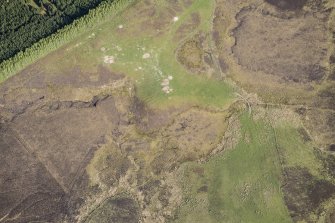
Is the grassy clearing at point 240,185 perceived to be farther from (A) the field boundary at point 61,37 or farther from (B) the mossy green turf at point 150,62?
(A) the field boundary at point 61,37

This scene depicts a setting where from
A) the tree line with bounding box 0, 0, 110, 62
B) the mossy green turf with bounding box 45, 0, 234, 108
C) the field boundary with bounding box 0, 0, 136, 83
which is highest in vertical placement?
the tree line with bounding box 0, 0, 110, 62

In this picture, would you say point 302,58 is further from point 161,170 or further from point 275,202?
point 161,170

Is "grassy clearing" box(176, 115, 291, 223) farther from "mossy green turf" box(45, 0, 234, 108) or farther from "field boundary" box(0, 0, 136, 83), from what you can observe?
"field boundary" box(0, 0, 136, 83)

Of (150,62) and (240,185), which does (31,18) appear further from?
(240,185)

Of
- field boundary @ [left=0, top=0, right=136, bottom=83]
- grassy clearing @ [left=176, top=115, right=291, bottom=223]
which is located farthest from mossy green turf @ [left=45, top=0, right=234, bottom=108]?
grassy clearing @ [left=176, top=115, right=291, bottom=223]

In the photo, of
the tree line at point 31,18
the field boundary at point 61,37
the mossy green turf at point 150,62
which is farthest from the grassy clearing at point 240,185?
the tree line at point 31,18

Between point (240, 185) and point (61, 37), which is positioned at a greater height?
point (61, 37)

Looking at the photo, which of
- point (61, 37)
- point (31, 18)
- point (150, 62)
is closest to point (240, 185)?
point (150, 62)
